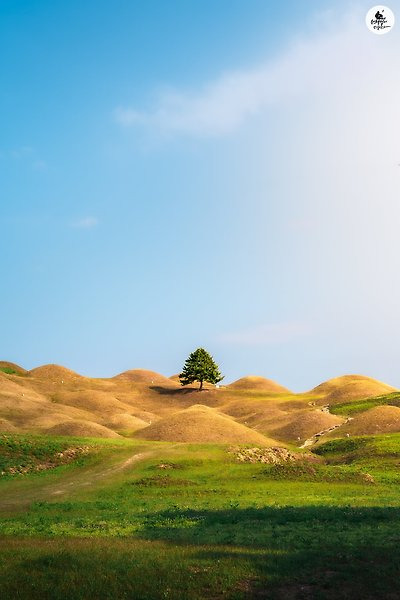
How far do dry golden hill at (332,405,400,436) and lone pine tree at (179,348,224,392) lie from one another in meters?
60.6

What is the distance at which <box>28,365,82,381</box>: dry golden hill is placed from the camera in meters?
163

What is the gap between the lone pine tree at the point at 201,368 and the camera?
512 feet

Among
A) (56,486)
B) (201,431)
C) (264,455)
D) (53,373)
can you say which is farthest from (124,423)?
(53,373)

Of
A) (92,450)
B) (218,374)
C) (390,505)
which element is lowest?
(390,505)

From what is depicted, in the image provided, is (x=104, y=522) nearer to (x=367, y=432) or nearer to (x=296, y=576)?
(x=296, y=576)

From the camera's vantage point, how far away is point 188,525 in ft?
102

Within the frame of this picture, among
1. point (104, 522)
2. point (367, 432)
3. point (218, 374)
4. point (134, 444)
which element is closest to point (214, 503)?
point (104, 522)

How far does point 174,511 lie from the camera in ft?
120

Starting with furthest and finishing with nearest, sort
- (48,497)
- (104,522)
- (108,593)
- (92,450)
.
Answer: (92,450)
(48,497)
(104,522)
(108,593)

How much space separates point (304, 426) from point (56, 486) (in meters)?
59.6

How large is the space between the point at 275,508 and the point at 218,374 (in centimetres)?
12113

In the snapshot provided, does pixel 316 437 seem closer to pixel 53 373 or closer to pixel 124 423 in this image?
pixel 124 423

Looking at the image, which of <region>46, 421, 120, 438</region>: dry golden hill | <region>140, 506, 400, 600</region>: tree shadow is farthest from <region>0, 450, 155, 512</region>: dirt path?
<region>46, 421, 120, 438</region>: dry golden hill

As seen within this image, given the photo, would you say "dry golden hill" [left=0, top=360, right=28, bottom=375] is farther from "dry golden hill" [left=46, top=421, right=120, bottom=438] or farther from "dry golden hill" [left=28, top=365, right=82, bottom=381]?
"dry golden hill" [left=46, top=421, right=120, bottom=438]
